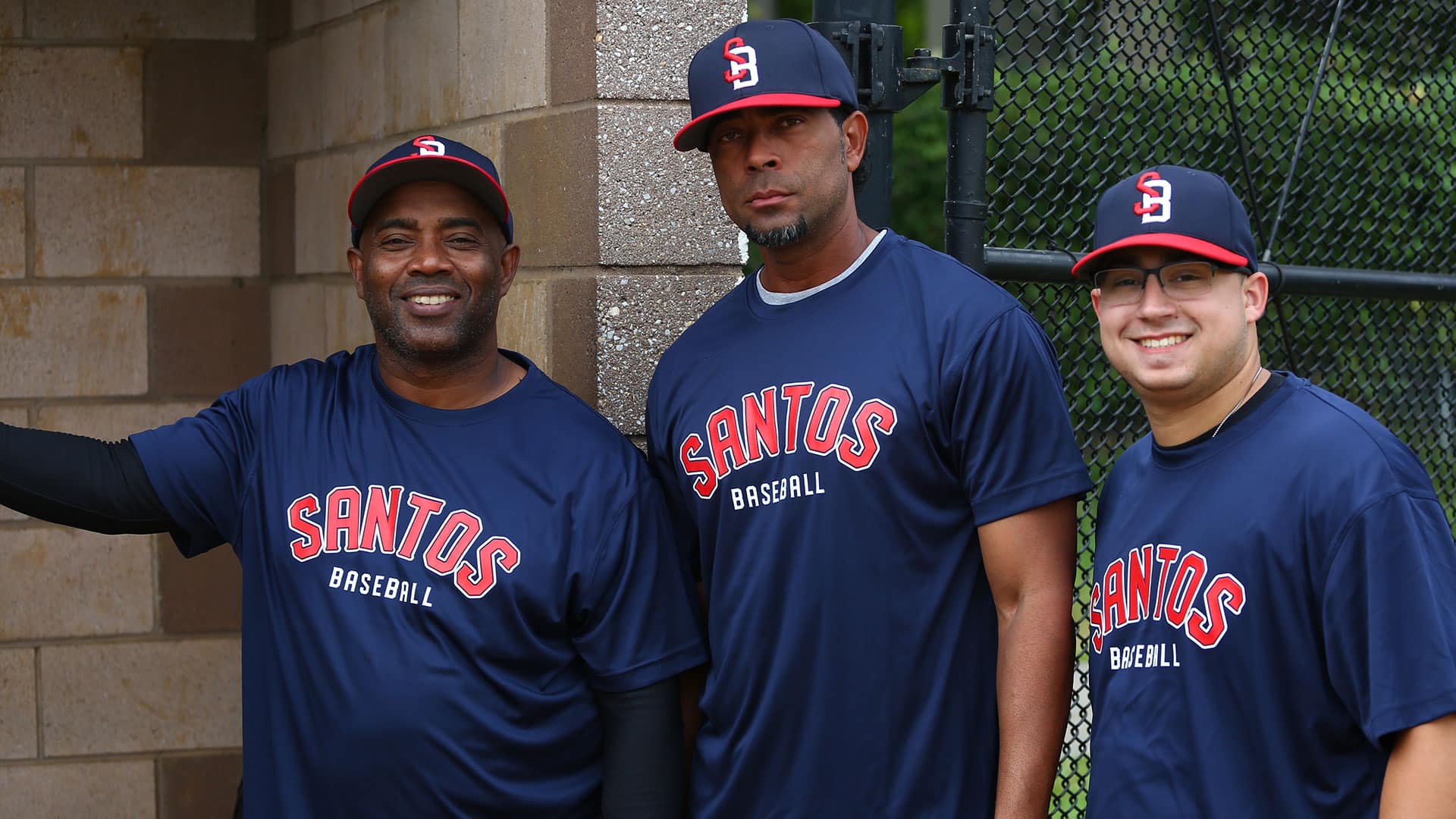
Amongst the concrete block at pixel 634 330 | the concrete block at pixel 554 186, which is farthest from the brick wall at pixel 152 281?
the concrete block at pixel 634 330

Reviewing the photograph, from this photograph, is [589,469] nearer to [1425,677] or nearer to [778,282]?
[778,282]

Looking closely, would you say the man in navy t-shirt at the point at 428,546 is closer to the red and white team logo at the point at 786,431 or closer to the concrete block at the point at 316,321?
the red and white team logo at the point at 786,431

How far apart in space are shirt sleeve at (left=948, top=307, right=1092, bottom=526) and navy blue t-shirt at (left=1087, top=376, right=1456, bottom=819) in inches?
6.7

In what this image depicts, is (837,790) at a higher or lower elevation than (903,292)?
lower

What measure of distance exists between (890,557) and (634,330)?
3.12ft

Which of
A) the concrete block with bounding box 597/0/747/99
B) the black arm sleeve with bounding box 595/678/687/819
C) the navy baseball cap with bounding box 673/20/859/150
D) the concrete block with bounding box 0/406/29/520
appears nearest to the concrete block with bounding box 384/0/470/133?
the concrete block with bounding box 597/0/747/99

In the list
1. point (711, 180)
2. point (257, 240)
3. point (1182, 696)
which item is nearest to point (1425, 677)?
point (1182, 696)

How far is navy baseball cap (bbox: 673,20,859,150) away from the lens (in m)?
2.63

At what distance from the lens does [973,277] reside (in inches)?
104

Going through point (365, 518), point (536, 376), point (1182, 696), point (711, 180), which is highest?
point (711, 180)

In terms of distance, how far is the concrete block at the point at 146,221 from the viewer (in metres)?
4.29

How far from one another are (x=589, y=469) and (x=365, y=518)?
39 centimetres

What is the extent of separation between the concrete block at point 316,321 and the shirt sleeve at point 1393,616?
8.22 feet

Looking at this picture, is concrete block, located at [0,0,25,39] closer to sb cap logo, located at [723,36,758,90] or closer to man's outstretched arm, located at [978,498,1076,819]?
sb cap logo, located at [723,36,758,90]
